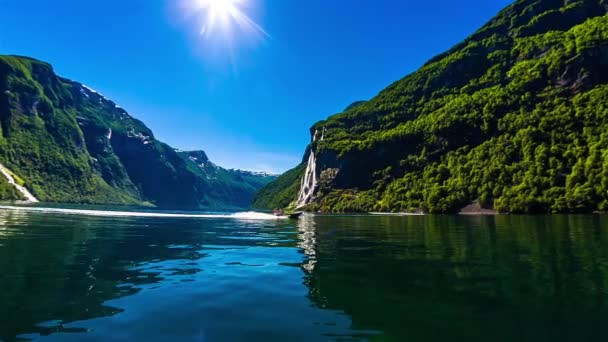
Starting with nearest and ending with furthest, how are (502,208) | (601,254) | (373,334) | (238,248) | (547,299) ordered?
(373,334) → (547,299) → (601,254) → (238,248) → (502,208)

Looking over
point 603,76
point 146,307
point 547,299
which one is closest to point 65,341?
point 146,307

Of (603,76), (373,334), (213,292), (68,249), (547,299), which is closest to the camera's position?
(373,334)

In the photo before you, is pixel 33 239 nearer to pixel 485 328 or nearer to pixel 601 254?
pixel 485 328

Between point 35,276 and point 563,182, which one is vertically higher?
Answer: point 563,182

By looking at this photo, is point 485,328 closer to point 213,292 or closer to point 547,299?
point 547,299

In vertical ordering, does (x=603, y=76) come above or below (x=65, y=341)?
above

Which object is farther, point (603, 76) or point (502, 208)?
point (603, 76)

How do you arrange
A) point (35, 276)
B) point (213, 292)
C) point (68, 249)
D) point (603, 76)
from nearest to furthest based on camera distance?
point (213, 292) → point (35, 276) → point (68, 249) → point (603, 76)

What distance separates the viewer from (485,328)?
12.2 metres

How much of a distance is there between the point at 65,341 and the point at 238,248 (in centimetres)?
2360

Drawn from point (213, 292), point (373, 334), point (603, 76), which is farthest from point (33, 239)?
point (603, 76)

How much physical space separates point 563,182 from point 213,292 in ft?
541

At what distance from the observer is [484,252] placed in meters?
30.8

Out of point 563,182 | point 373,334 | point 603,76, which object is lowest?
point 373,334
